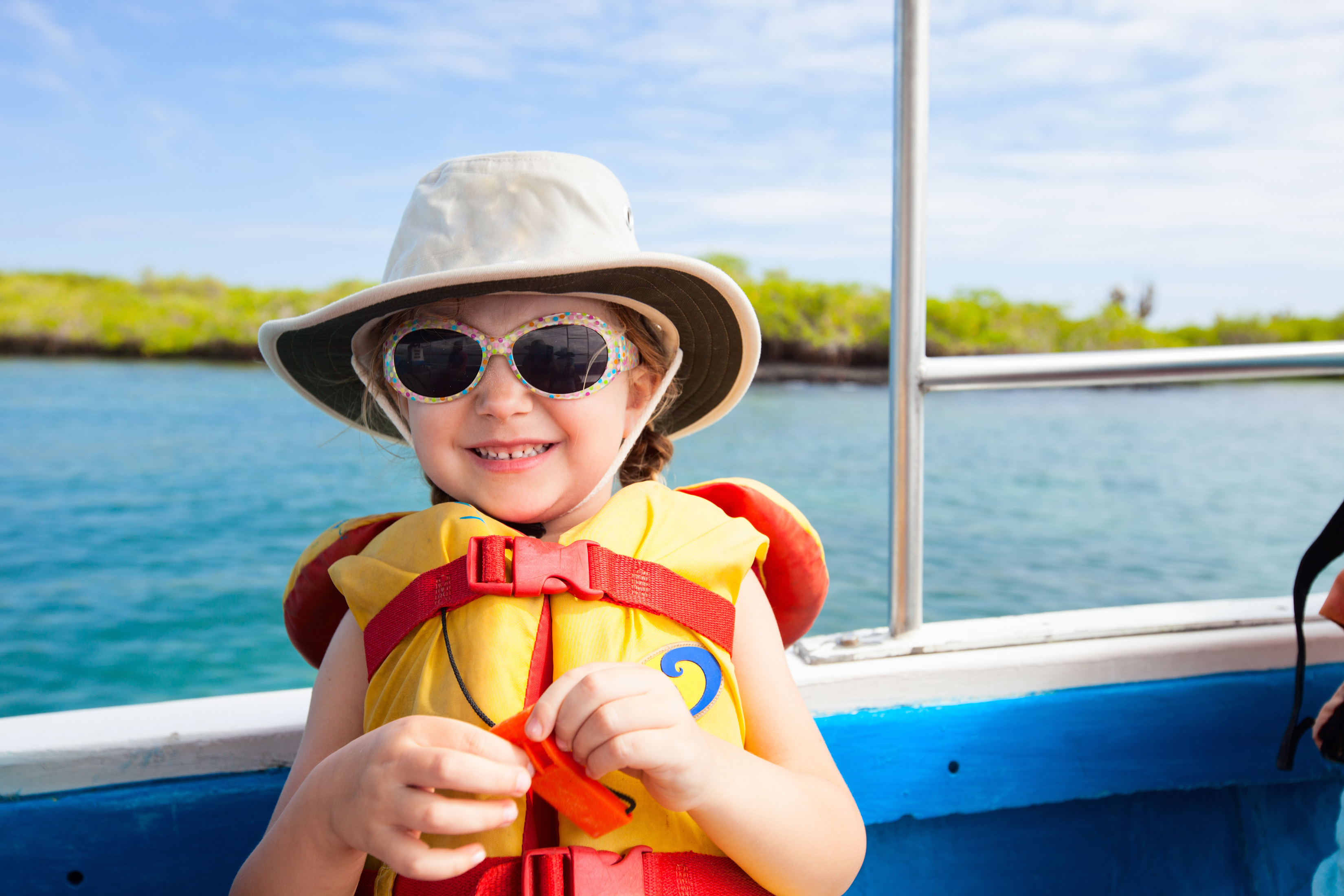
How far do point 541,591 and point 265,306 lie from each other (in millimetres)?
43228

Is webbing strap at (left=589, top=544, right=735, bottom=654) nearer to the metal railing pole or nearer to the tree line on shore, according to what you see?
the metal railing pole

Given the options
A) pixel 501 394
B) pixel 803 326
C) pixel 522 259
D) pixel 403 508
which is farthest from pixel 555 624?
pixel 803 326

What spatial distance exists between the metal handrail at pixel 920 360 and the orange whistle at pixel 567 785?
655mm

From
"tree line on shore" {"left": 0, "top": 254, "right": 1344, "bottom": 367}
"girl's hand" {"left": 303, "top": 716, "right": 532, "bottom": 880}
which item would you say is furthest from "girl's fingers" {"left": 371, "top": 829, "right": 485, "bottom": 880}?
"tree line on shore" {"left": 0, "top": 254, "right": 1344, "bottom": 367}

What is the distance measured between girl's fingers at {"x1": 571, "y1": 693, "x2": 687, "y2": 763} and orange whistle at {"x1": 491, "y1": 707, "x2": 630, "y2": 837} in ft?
0.05

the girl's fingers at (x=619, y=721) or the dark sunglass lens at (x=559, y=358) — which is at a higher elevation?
the dark sunglass lens at (x=559, y=358)

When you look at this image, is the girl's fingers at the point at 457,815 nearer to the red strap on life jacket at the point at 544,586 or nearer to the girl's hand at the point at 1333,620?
the red strap on life jacket at the point at 544,586

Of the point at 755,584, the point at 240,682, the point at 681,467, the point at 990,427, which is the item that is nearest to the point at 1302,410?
the point at 990,427

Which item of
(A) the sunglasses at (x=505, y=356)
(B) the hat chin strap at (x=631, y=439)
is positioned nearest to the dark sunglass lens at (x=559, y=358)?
(A) the sunglasses at (x=505, y=356)

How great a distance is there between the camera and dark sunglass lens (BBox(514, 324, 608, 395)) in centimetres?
95

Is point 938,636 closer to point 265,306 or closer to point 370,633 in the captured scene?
point 370,633

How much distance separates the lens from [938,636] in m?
→ 1.34

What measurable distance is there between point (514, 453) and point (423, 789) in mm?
413

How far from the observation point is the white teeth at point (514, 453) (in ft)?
3.27
